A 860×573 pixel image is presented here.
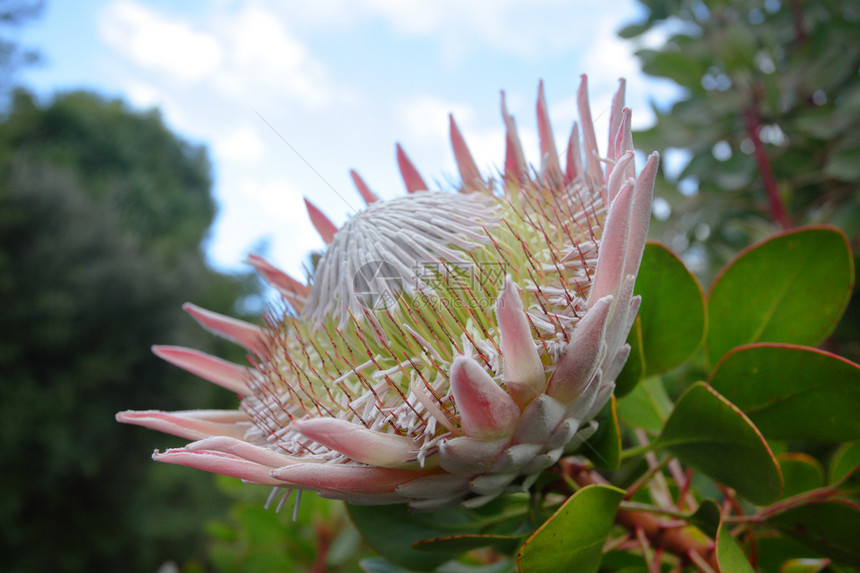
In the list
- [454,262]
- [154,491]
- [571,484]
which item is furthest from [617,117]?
[154,491]

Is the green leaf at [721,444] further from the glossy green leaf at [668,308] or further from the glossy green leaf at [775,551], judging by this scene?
the glossy green leaf at [775,551]

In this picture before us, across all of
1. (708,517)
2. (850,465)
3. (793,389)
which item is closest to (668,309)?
(793,389)

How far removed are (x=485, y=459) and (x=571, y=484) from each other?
261 millimetres

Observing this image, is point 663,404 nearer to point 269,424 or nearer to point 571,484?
point 571,484

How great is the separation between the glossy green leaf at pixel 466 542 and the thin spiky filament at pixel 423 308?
19 cm

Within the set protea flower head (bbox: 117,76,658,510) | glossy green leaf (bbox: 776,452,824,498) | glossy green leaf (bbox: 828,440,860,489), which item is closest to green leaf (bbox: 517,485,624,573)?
protea flower head (bbox: 117,76,658,510)

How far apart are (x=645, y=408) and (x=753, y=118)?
1.23 metres

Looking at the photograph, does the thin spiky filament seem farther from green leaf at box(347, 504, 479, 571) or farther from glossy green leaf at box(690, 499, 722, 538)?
glossy green leaf at box(690, 499, 722, 538)

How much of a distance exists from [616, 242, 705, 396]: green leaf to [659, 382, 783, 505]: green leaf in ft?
0.32

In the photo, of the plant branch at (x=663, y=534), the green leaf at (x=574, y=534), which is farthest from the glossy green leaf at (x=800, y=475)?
the green leaf at (x=574, y=534)

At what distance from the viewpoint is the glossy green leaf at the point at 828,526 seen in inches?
27.8

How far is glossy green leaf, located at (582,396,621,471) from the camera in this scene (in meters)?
0.67

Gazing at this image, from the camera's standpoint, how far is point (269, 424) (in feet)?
2.43

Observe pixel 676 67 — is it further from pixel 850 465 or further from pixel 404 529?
pixel 404 529
